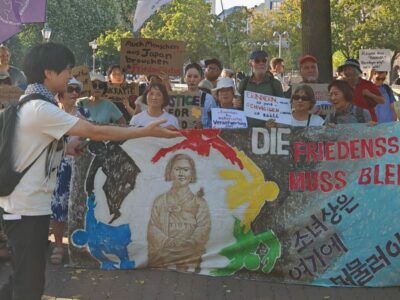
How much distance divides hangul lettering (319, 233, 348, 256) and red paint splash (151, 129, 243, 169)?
1.06m

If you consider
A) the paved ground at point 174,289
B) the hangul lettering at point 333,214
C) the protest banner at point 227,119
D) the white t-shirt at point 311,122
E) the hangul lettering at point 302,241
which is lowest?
the paved ground at point 174,289

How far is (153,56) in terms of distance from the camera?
8.03 m

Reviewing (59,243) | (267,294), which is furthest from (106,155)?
(267,294)

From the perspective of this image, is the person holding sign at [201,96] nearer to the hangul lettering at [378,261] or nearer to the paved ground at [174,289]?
the paved ground at [174,289]

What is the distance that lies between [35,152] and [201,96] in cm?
341

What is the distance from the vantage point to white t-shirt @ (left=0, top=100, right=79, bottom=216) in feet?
11.3

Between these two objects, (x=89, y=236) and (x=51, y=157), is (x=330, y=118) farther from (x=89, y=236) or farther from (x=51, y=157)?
(x=51, y=157)

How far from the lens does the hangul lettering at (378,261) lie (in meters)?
5.16

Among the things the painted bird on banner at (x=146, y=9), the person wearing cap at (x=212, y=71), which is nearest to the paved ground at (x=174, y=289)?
the person wearing cap at (x=212, y=71)

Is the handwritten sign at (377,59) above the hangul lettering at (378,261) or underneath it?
above

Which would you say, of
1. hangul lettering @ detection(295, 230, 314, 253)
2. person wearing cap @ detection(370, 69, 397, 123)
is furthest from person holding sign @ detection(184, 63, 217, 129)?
person wearing cap @ detection(370, 69, 397, 123)

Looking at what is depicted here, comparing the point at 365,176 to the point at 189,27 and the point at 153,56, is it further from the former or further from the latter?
the point at 189,27

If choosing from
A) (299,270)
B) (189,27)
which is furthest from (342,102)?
(189,27)

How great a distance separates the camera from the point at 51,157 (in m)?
3.61
